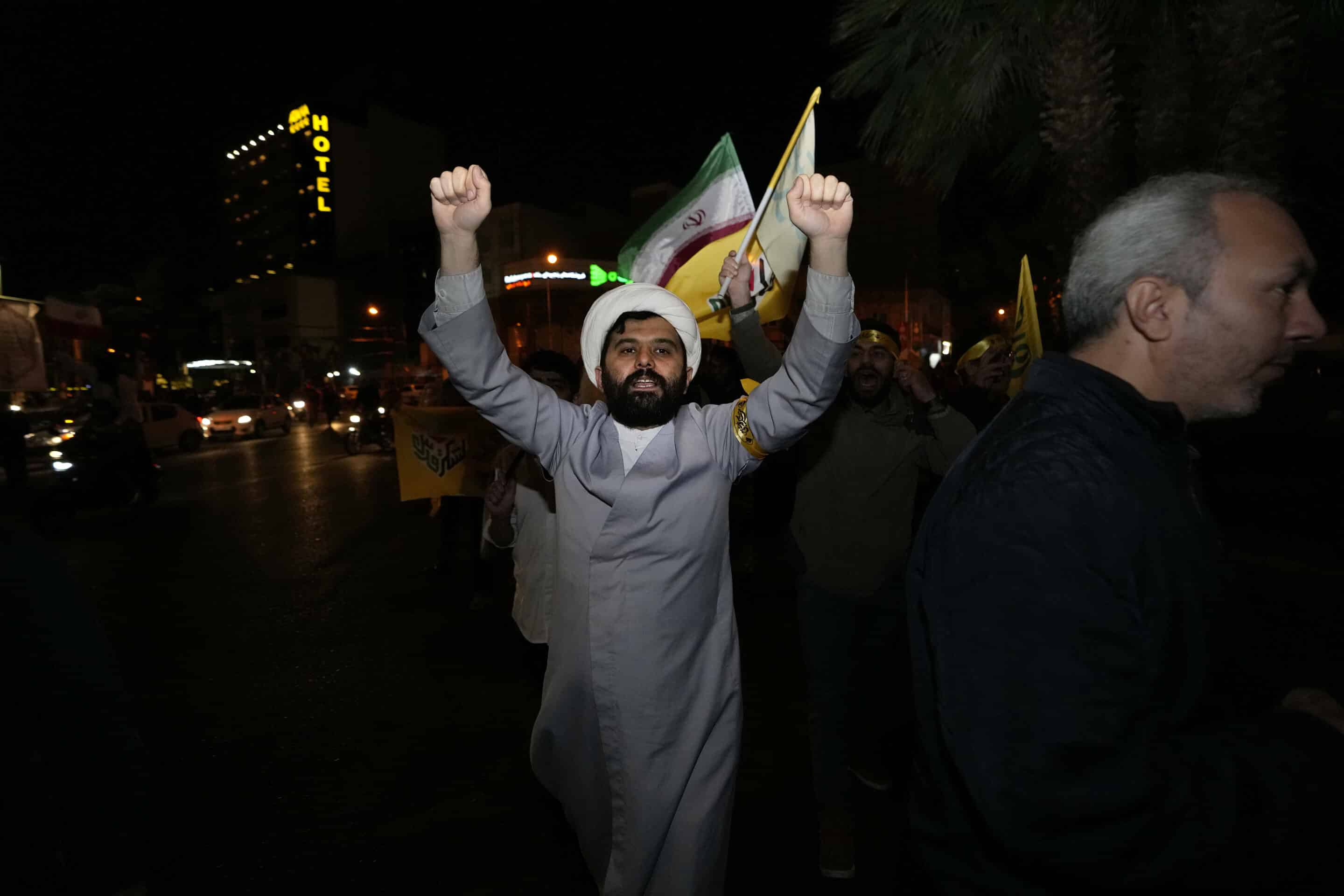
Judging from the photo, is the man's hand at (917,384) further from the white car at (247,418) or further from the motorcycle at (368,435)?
the white car at (247,418)

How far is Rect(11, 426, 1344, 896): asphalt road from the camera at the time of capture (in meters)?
3.32

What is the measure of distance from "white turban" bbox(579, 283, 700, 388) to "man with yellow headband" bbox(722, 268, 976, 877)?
36 cm

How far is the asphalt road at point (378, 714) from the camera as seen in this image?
10.9 feet

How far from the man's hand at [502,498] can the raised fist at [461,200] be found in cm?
156

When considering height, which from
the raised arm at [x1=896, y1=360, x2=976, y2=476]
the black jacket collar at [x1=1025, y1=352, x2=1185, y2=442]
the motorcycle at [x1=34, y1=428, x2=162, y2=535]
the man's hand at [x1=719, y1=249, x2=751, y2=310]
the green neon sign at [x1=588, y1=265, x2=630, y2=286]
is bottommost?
the motorcycle at [x1=34, y1=428, x2=162, y2=535]

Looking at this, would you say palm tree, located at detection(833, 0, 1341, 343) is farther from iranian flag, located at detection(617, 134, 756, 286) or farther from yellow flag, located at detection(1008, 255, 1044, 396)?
iranian flag, located at detection(617, 134, 756, 286)

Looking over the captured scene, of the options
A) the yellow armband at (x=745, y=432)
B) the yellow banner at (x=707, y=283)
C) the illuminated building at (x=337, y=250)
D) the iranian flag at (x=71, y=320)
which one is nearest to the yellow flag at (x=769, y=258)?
the yellow banner at (x=707, y=283)

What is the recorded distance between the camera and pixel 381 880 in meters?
3.22

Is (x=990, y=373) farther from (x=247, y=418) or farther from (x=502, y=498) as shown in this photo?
(x=247, y=418)

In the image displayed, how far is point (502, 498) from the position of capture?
3775 millimetres

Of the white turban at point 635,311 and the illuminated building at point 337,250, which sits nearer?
the white turban at point 635,311

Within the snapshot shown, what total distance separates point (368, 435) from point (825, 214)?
64.9 ft

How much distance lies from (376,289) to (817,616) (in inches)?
3167

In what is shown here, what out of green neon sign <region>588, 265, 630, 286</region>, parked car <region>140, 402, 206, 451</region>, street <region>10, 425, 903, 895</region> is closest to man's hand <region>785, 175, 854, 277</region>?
street <region>10, 425, 903, 895</region>
